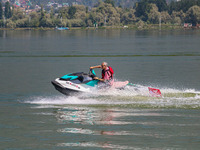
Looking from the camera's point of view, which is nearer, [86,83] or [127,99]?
[127,99]

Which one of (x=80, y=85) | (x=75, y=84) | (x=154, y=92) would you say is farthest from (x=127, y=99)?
(x=75, y=84)

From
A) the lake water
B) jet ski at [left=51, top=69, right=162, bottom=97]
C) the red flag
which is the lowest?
the lake water

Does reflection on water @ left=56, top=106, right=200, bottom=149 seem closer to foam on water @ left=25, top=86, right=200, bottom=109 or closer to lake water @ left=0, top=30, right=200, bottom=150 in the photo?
lake water @ left=0, top=30, right=200, bottom=150

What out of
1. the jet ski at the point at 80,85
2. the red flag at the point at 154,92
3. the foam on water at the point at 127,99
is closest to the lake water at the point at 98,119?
the foam on water at the point at 127,99

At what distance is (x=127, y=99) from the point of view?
27703 mm

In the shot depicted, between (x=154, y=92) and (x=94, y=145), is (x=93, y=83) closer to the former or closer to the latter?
(x=154, y=92)

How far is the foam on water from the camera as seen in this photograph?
1041 inches

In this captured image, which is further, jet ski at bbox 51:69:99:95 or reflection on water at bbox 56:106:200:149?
jet ski at bbox 51:69:99:95

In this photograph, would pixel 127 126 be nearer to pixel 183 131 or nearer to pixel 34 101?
pixel 183 131

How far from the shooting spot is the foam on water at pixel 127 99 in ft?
86.8

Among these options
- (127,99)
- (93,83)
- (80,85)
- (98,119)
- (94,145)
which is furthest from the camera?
(93,83)

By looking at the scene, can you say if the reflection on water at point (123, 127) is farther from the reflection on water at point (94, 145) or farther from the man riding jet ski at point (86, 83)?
the man riding jet ski at point (86, 83)

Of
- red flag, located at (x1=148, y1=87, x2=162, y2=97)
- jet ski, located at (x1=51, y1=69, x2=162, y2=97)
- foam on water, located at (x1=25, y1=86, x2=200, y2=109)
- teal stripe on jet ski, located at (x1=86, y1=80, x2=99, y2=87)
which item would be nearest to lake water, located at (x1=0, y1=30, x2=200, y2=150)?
foam on water, located at (x1=25, y1=86, x2=200, y2=109)

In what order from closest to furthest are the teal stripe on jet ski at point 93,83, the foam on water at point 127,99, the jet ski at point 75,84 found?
the foam on water at point 127,99
the jet ski at point 75,84
the teal stripe on jet ski at point 93,83
